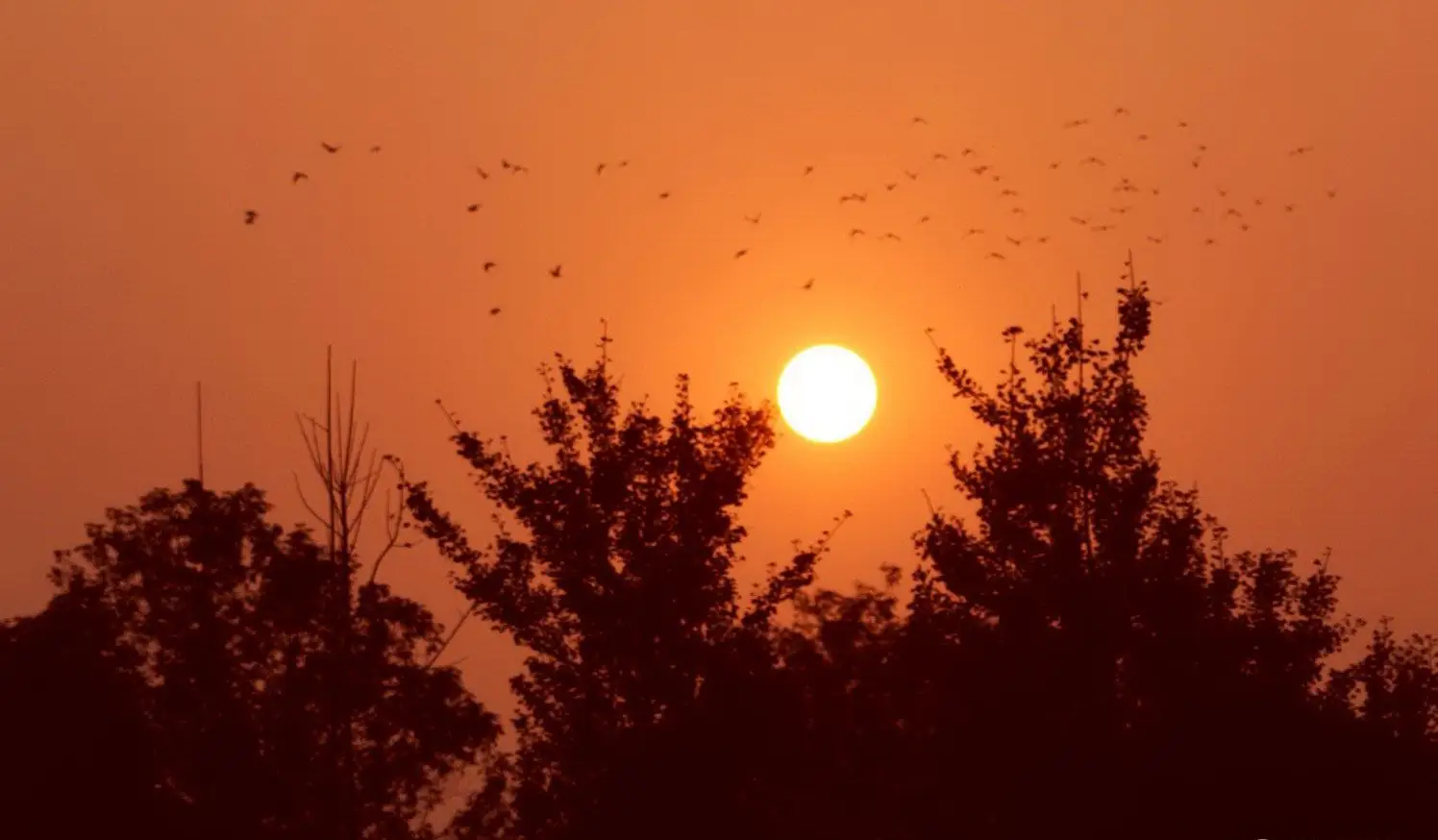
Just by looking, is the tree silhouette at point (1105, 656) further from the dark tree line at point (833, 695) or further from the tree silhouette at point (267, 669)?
the tree silhouette at point (267, 669)

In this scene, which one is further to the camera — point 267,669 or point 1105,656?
point 267,669

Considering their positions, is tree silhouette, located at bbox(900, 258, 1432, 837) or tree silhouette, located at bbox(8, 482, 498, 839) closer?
tree silhouette, located at bbox(900, 258, 1432, 837)

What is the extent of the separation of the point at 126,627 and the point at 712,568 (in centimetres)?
1352

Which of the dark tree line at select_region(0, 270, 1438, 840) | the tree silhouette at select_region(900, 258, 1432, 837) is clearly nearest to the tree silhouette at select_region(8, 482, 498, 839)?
the dark tree line at select_region(0, 270, 1438, 840)

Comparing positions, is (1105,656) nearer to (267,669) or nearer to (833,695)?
(833,695)

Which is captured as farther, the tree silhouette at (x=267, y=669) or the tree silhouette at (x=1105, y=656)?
the tree silhouette at (x=267, y=669)

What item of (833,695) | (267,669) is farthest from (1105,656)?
(267,669)

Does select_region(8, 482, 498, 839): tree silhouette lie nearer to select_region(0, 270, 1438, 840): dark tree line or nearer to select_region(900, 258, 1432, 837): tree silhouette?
select_region(0, 270, 1438, 840): dark tree line

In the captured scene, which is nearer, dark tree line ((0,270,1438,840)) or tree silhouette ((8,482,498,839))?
dark tree line ((0,270,1438,840))

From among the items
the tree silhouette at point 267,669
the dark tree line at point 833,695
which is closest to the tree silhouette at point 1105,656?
the dark tree line at point 833,695

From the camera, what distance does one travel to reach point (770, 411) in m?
33.9

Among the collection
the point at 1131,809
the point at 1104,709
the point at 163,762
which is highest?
the point at 163,762

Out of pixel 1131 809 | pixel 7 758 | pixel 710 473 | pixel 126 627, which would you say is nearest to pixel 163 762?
pixel 126 627

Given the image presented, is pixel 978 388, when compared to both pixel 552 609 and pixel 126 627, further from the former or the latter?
pixel 126 627
